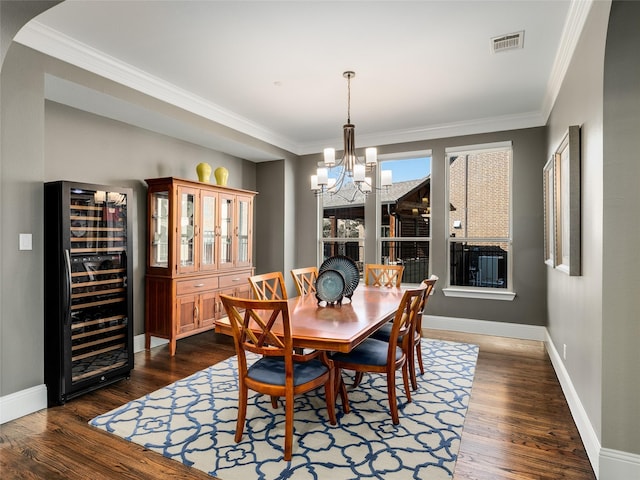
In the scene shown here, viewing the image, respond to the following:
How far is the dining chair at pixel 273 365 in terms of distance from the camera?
2119mm

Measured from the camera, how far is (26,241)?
8.82 ft

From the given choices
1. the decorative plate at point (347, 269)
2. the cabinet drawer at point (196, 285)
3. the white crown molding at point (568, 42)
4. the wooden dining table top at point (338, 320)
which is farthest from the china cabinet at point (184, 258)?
the white crown molding at point (568, 42)

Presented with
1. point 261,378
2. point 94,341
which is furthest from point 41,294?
point 261,378

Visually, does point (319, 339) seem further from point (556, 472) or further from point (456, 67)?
point (456, 67)

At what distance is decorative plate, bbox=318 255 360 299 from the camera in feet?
10.9

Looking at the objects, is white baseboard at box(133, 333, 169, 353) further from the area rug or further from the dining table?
the dining table

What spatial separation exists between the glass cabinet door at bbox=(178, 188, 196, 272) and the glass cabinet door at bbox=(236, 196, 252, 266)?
803 millimetres

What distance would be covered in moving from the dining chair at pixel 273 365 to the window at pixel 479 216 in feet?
10.9

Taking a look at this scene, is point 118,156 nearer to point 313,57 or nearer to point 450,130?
point 313,57

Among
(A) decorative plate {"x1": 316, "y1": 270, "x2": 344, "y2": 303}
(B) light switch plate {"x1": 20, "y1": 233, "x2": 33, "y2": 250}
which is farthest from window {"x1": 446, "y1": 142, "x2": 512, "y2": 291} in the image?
(B) light switch plate {"x1": 20, "y1": 233, "x2": 33, "y2": 250}

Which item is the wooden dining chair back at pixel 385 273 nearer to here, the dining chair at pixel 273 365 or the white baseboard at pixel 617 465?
the dining chair at pixel 273 365

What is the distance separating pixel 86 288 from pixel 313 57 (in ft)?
8.75

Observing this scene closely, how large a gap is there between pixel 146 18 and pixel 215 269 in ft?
9.06

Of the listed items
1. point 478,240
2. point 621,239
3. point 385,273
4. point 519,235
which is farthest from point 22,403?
point 519,235
